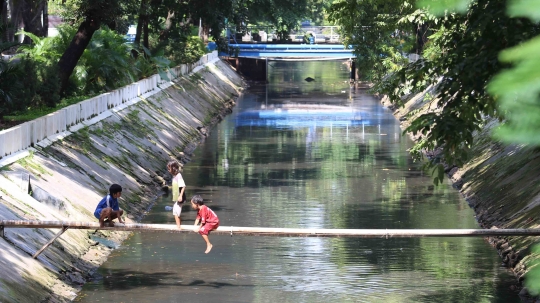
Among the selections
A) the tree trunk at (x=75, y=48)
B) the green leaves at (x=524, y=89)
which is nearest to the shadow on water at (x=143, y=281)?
the tree trunk at (x=75, y=48)

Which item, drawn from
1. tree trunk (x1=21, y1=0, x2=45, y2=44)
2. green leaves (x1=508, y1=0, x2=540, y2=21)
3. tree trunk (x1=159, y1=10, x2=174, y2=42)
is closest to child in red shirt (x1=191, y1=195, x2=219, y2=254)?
green leaves (x1=508, y1=0, x2=540, y2=21)

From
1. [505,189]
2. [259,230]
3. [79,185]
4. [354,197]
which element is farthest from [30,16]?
[259,230]

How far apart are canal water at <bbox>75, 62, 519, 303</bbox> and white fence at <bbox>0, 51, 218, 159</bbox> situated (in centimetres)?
330

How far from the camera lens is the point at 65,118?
27.2 m

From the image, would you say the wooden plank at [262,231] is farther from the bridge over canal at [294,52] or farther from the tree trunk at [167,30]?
the bridge over canal at [294,52]

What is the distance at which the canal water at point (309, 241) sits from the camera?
1822 cm

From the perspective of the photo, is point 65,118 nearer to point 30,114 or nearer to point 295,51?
point 30,114

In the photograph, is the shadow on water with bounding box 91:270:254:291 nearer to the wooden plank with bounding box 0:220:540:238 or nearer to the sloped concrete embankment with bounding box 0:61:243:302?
the sloped concrete embankment with bounding box 0:61:243:302

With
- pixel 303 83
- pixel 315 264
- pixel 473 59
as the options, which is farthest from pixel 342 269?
pixel 303 83

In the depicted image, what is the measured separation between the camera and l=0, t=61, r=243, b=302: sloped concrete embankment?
16406mm

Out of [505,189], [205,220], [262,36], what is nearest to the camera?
[205,220]

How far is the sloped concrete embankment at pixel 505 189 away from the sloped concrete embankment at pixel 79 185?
7877 mm

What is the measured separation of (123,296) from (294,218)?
31.6 ft

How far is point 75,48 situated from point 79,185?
10070mm
